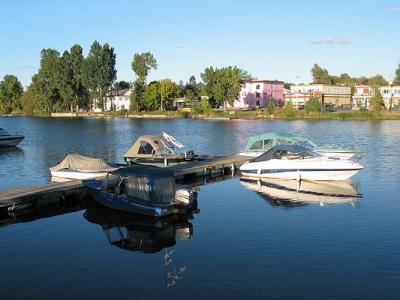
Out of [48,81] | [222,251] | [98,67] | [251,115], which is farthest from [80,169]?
[48,81]

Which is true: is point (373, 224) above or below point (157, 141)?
below

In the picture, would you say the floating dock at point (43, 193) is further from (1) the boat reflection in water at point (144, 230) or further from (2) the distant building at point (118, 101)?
(2) the distant building at point (118, 101)

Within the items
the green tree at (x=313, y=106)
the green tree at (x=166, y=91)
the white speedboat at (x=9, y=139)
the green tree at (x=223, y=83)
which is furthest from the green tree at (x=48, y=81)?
the white speedboat at (x=9, y=139)

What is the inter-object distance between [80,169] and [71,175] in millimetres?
954

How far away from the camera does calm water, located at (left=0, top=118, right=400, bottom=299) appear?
1501cm

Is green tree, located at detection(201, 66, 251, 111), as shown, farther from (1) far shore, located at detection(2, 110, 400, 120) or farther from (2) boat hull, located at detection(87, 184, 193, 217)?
(2) boat hull, located at detection(87, 184, 193, 217)

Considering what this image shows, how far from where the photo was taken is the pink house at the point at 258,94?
498 feet

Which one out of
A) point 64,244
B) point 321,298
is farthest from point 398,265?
point 64,244

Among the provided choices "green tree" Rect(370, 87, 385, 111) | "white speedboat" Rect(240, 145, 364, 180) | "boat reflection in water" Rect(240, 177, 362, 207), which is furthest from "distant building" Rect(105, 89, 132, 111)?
"boat reflection in water" Rect(240, 177, 362, 207)

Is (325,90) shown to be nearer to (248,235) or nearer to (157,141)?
(157,141)

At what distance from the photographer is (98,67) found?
144875 mm

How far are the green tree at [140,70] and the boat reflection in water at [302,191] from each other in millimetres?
115476

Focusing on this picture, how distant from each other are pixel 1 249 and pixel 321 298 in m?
12.6

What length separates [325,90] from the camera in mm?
146625
